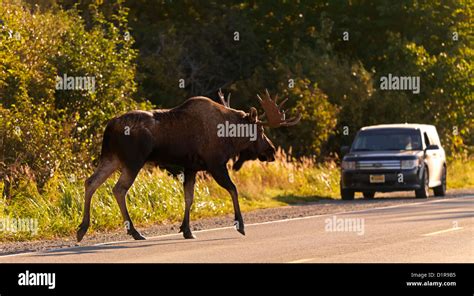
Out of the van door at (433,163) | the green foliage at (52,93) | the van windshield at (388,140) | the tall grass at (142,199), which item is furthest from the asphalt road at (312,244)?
the van windshield at (388,140)

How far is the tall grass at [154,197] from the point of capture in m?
21.3

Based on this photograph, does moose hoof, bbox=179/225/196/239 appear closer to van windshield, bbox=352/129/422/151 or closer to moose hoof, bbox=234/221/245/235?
moose hoof, bbox=234/221/245/235

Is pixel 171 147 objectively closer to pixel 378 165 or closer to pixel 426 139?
pixel 378 165

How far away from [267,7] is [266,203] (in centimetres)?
1886

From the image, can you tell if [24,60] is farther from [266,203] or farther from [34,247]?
[34,247]

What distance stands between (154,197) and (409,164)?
27.2 feet

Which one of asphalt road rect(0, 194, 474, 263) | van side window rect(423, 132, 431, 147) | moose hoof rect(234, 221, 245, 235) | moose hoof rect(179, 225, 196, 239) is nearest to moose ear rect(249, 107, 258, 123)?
asphalt road rect(0, 194, 474, 263)

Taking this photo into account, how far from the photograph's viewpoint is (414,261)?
1420 centimetres

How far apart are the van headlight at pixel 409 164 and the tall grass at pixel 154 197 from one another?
2499mm

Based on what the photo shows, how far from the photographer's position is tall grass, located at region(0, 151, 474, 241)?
21.3m

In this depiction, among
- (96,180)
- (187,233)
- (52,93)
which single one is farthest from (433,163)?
(96,180)

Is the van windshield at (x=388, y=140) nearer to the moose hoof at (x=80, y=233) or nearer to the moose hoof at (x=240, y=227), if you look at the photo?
the moose hoof at (x=240, y=227)

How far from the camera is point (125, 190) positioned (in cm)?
1848
